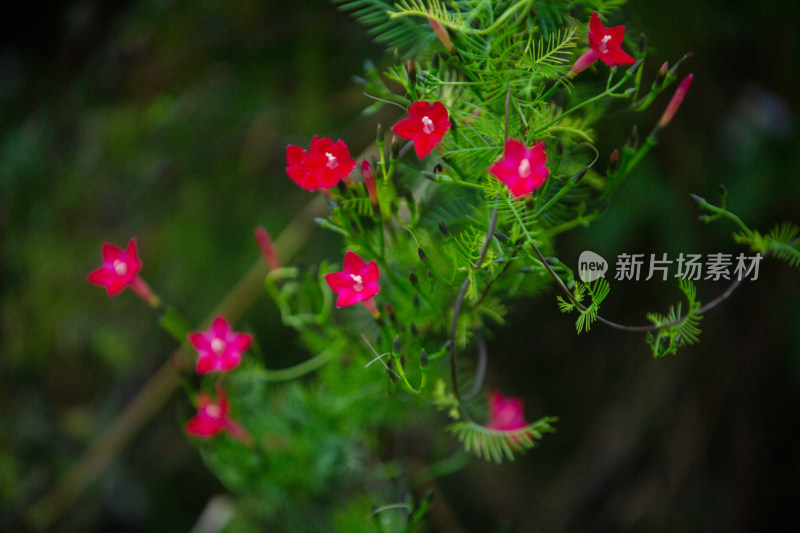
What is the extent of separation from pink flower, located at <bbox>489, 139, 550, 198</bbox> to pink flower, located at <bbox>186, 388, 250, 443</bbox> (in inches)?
19.5

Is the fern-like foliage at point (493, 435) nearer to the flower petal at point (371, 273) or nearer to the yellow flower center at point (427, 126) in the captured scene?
the flower petal at point (371, 273)

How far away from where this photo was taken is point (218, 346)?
654mm

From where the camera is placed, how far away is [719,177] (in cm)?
112

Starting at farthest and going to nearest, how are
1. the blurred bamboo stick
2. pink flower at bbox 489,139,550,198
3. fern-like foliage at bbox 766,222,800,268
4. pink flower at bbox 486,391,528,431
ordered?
1. the blurred bamboo stick
2. pink flower at bbox 486,391,528,431
3. fern-like foliage at bbox 766,222,800,268
4. pink flower at bbox 489,139,550,198

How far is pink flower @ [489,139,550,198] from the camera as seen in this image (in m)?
0.38

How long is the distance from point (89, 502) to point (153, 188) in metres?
0.74

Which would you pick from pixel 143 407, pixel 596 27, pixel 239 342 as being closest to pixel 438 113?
Result: pixel 596 27

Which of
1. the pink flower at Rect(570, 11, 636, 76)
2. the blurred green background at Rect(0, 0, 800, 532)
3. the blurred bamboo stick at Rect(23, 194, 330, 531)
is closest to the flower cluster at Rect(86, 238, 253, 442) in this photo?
the blurred bamboo stick at Rect(23, 194, 330, 531)

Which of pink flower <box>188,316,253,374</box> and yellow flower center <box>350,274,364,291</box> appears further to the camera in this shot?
pink flower <box>188,316,253,374</box>

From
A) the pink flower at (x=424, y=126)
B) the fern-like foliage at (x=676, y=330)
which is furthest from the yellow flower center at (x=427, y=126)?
the fern-like foliage at (x=676, y=330)

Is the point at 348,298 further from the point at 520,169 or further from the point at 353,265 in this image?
the point at 520,169

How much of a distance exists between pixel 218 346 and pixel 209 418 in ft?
0.38

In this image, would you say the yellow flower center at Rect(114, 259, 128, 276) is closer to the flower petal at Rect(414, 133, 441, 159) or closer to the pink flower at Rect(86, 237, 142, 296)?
the pink flower at Rect(86, 237, 142, 296)

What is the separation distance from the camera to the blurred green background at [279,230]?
1.11 meters
